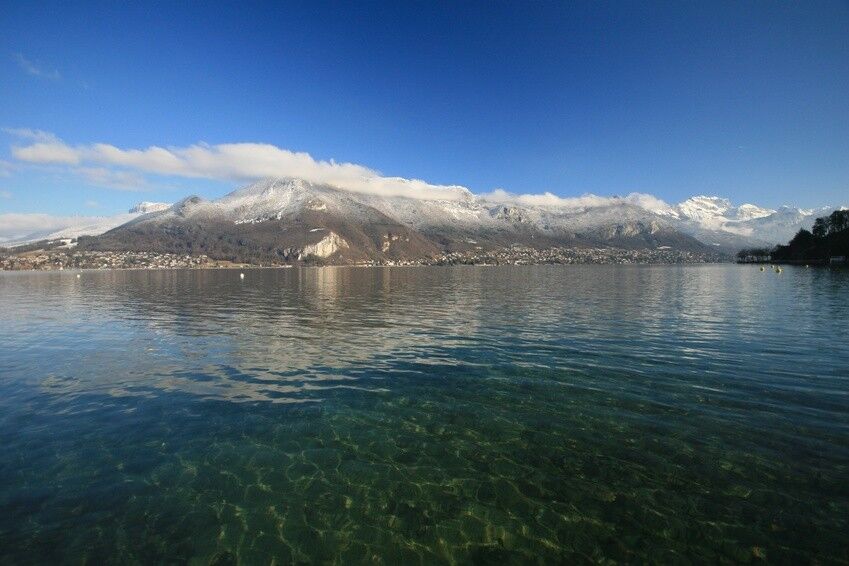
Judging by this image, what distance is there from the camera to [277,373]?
31922 mm

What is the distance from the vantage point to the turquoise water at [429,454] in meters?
13.2

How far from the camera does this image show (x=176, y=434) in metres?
21.0

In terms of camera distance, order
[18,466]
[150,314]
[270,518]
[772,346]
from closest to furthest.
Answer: [270,518], [18,466], [772,346], [150,314]

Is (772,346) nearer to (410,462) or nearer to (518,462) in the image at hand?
(518,462)


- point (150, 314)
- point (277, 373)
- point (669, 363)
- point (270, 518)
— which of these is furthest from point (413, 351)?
point (150, 314)

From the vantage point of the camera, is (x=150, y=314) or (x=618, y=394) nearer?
(x=618, y=394)

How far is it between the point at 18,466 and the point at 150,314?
186 ft

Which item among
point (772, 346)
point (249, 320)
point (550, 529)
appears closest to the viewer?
point (550, 529)

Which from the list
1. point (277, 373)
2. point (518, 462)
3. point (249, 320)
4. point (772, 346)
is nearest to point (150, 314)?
point (249, 320)

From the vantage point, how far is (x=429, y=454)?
61.9 ft

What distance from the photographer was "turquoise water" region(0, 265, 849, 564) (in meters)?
13.2

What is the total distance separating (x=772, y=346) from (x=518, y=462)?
3429 centimetres

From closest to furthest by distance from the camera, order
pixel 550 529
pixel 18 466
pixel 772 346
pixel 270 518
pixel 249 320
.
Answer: pixel 550 529 → pixel 270 518 → pixel 18 466 → pixel 772 346 → pixel 249 320

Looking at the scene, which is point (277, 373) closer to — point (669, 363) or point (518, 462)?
point (518, 462)
